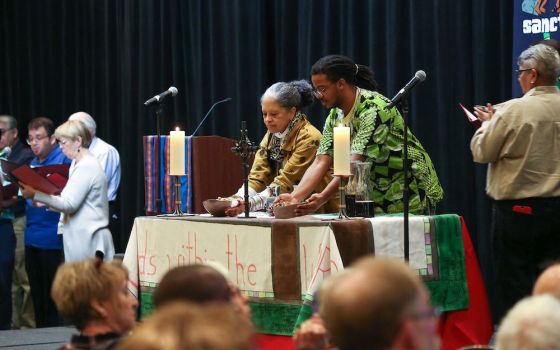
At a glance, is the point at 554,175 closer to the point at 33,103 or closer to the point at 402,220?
the point at 402,220

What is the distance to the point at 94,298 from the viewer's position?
247 centimetres

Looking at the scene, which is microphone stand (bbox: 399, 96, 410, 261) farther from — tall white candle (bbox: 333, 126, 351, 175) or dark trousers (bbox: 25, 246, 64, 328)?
dark trousers (bbox: 25, 246, 64, 328)

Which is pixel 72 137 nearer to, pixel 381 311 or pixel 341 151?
pixel 341 151

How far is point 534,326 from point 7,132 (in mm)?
5795

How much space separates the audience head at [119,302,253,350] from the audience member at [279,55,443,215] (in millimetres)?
2782

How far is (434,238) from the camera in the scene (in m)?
4.02

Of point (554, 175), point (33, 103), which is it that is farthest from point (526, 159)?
point (33, 103)

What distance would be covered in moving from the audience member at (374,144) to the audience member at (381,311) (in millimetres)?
2477

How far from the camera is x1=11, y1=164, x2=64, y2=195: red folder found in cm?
593

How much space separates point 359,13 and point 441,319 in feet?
9.69

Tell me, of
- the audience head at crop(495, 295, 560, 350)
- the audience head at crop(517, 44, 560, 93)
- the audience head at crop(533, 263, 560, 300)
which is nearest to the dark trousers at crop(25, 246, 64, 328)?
the audience head at crop(517, 44, 560, 93)

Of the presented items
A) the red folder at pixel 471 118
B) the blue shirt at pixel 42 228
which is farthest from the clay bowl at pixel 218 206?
the blue shirt at pixel 42 228

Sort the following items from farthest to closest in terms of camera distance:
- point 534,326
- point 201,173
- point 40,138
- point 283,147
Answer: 1. point 40,138
2. point 201,173
3. point 283,147
4. point 534,326

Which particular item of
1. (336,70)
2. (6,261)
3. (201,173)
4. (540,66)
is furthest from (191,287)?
(6,261)
